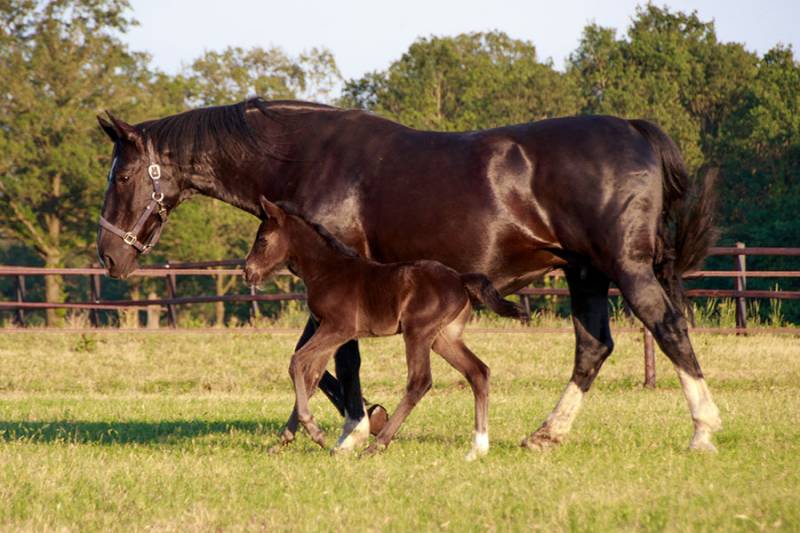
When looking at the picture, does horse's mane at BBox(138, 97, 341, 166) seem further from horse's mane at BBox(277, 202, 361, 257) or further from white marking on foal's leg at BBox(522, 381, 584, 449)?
white marking on foal's leg at BBox(522, 381, 584, 449)

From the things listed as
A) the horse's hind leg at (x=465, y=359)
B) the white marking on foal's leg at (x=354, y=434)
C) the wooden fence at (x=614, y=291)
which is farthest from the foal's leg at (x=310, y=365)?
the wooden fence at (x=614, y=291)

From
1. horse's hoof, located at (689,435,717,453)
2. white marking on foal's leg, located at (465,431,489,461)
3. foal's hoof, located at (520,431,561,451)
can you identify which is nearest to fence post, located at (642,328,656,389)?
foal's hoof, located at (520,431,561,451)

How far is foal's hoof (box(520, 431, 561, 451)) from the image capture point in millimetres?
7617

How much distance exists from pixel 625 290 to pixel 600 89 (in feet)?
147

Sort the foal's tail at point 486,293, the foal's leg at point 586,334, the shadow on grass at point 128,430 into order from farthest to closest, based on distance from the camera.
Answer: the shadow on grass at point 128,430, the foal's leg at point 586,334, the foal's tail at point 486,293

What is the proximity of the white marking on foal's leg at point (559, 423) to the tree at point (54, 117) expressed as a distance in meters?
28.7

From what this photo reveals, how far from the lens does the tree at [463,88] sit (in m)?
48.0

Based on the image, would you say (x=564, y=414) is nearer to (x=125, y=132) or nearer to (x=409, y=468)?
(x=409, y=468)

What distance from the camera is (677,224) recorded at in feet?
25.5

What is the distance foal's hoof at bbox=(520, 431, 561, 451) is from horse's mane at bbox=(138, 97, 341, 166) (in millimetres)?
2637

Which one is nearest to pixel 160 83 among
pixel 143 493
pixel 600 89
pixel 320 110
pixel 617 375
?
pixel 600 89

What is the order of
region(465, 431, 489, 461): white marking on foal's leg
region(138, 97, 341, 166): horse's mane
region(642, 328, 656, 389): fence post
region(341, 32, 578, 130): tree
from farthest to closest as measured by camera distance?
region(341, 32, 578, 130): tree → region(642, 328, 656, 389): fence post → region(138, 97, 341, 166): horse's mane → region(465, 431, 489, 461): white marking on foal's leg

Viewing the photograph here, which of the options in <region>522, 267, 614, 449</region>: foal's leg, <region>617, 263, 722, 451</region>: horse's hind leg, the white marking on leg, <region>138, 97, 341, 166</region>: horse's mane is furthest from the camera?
<region>138, 97, 341, 166</region>: horse's mane

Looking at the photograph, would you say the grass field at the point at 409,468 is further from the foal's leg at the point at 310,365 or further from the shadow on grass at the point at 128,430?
the foal's leg at the point at 310,365
